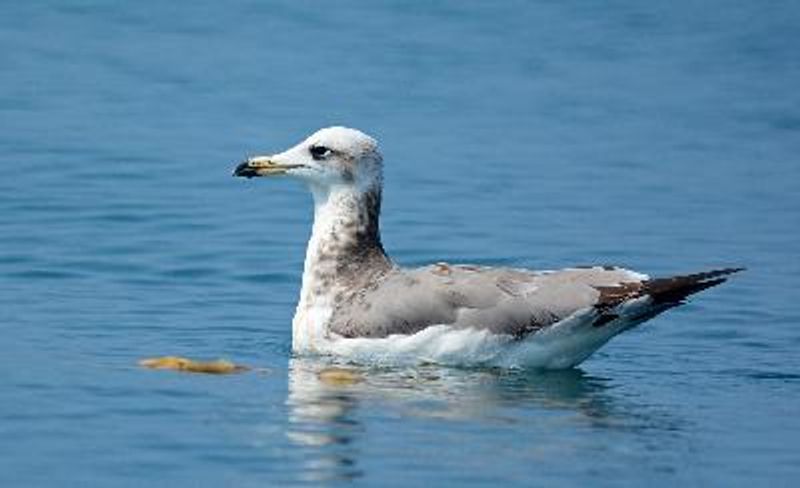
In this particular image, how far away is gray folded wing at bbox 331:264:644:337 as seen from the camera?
16484mm

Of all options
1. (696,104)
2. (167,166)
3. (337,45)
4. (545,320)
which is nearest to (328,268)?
(545,320)

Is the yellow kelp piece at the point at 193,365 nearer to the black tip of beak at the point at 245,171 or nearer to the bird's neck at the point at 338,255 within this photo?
the bird's neck at the point at 338,255

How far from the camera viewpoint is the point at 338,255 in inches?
686

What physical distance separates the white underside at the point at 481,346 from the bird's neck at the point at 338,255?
408mm

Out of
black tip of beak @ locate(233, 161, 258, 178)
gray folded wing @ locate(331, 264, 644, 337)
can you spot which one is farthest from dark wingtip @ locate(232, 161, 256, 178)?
gray folded wing @ locate(331, 264, 644, 337)

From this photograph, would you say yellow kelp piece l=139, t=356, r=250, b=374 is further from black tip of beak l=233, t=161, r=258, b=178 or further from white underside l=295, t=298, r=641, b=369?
black tip of beak l=233, t=161, r=258, b=178

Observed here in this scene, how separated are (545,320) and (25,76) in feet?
41.7

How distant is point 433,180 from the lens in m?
24.1

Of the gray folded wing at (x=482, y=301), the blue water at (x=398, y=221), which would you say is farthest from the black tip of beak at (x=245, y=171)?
the gray folded wing at (x=482, y=301)

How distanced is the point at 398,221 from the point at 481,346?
5.92m

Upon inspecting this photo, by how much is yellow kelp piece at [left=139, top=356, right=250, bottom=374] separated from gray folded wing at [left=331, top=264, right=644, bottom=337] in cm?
76

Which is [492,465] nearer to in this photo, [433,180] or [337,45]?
[433,180]

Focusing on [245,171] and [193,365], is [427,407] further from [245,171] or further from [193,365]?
[245,171]

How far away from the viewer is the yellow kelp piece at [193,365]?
16234mm
